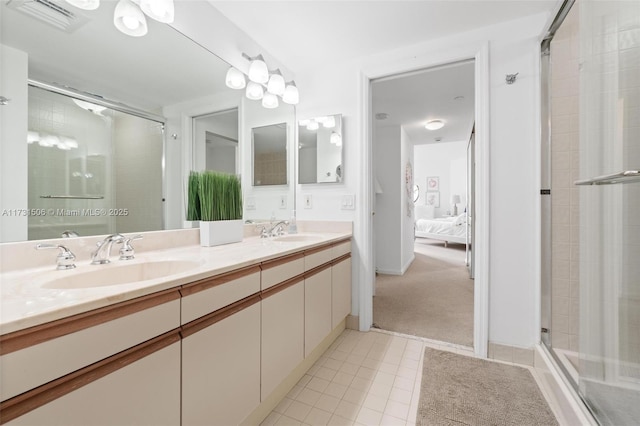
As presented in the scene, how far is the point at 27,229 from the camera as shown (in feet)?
3.20

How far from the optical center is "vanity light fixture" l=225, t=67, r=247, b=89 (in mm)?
1869

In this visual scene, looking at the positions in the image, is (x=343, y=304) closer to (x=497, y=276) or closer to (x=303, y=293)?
(x=303, y=293)

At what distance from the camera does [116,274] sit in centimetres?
103

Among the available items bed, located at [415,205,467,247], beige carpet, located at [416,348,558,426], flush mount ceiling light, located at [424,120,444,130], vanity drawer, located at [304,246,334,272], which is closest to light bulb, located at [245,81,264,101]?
vanity drawer, located at [304,246,334,272]

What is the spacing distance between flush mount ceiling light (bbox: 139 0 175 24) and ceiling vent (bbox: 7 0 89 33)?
0.27 m

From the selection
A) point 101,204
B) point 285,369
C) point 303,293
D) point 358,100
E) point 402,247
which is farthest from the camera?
point 402,247

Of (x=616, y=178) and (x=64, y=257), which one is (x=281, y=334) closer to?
(x=64, y=257)

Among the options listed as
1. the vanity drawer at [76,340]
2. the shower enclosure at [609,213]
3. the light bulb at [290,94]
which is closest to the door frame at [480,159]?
the shower enclosure at [609,213]

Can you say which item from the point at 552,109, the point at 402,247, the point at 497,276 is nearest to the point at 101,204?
the point at 497,276

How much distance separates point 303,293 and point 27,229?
1.18 m

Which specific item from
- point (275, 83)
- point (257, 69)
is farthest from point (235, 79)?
point (275, 83)

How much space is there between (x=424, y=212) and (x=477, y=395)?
6897 mm

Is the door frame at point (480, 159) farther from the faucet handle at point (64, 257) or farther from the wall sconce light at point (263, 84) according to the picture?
the faucet handle at point (64, 257)

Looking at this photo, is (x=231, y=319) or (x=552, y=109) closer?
(x=231, y=319)
